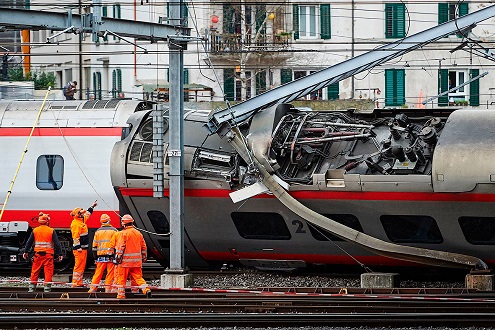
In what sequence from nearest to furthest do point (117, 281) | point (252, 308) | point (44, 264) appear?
1. point (252, 308)
2. point (117, 281)
3. point (44, 264)

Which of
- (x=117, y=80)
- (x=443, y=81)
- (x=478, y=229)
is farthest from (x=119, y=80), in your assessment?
(x=478, y=229)

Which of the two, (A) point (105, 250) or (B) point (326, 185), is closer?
(A) point (105, 250)

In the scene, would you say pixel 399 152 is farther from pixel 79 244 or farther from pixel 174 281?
pixel 79 244

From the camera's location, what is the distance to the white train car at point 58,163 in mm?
22672

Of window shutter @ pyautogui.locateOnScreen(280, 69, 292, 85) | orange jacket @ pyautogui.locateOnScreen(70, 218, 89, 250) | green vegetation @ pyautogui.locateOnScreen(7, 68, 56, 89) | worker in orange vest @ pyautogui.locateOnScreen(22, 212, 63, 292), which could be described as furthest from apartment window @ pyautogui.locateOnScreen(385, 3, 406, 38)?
worker in orange vest @ pyautogui.locateOnScreen(22, 212, 63, 292)

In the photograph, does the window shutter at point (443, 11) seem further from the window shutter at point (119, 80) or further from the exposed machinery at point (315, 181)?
the exposed machinery at point (315, 181)

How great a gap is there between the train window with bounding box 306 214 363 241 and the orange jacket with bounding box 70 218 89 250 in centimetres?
427

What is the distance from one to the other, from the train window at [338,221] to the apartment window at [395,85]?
21368 millimetres

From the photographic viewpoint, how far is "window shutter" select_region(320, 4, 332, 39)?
4100 centimetres

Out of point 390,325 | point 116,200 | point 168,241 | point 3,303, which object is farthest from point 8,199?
point 390,325

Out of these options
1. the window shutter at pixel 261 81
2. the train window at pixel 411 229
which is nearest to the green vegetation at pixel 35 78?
the window shutter at pixel 261 81

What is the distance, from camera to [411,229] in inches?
763

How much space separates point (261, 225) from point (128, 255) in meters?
3.30

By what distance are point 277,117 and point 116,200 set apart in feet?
14.1
